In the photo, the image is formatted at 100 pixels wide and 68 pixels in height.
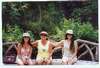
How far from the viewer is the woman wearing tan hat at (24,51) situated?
1.92 meters

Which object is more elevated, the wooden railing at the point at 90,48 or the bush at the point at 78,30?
the bush at the point at 78,30

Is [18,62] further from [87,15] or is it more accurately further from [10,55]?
[87,15]

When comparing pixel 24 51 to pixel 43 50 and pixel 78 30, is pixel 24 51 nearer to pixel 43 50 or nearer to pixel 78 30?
pixel 43 50

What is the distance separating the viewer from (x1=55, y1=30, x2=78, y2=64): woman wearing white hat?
1908 mm

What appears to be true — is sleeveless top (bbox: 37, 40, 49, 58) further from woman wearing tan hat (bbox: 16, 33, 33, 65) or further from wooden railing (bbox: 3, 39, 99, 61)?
wooden railing (bbox: 3, 39, 99, 61)

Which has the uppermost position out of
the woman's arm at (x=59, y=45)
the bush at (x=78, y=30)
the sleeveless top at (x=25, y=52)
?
the bush at (x=78, y=30)

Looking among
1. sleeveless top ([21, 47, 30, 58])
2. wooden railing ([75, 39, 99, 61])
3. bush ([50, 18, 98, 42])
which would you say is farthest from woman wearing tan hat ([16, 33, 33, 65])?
wooden railing ([75, 39, 99, 61])

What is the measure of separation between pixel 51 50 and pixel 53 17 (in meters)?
0.22

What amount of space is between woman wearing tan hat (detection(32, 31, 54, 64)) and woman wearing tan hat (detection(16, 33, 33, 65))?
5cm

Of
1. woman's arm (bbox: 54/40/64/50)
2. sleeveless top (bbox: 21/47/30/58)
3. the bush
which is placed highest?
the bush

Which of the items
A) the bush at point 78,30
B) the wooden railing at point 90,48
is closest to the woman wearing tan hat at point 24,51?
the bush at point 78,30

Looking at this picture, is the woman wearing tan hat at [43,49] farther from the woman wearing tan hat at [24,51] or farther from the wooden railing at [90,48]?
the wooden railing at [90,48]

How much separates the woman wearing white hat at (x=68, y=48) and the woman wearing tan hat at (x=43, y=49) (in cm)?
7

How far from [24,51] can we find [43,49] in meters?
0.13
